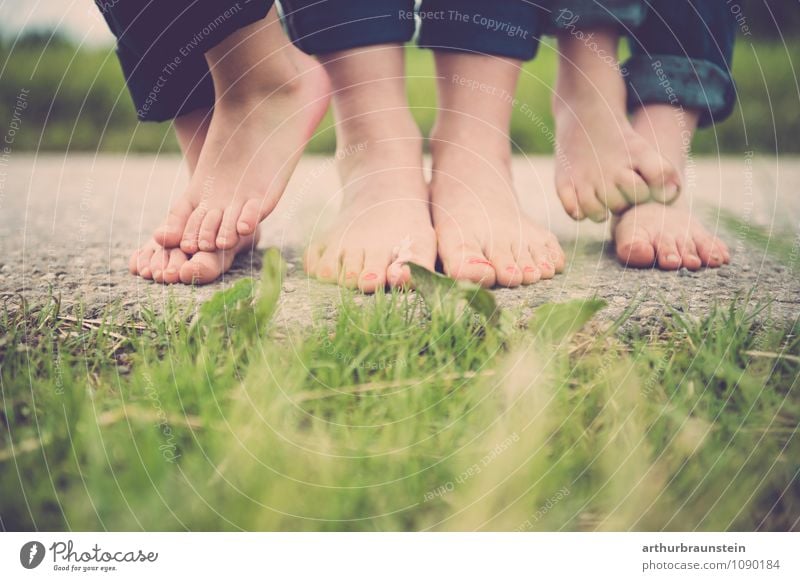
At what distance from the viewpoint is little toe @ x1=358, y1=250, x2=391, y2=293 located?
73 cm

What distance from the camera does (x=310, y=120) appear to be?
2.79 ft

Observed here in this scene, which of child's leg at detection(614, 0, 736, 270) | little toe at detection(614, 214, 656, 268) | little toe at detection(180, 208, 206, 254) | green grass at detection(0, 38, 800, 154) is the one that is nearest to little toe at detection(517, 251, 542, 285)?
little toe at detection(614, 214, 656, 268)

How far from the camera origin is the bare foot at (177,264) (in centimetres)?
77

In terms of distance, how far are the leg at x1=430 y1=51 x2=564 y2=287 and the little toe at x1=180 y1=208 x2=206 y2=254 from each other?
0.28 meters

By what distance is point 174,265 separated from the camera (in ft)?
2.54

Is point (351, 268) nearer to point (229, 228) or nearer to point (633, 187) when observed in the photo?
point (229, 228)

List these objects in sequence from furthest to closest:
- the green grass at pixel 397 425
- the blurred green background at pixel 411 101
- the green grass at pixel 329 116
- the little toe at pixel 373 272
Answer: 1. the green grass at pixel 329 116
2. the blurred green background at pixel 411 101
3. the little toe at pixel 373 272
4. the green grass at pixel 397 425

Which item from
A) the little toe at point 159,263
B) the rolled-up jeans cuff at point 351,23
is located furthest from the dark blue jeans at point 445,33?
the little toe at point 159,263

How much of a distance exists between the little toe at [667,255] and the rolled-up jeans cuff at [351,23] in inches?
15.4

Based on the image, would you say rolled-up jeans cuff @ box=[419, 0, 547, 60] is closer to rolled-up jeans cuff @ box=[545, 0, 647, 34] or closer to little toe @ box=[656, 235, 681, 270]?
rolled-up jeans cuff @ box=[545, 0, 647, 34]

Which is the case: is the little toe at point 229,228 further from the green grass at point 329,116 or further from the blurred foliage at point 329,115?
the green grass at point 329,116
